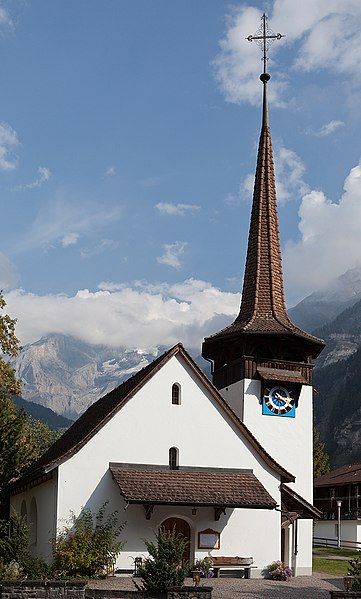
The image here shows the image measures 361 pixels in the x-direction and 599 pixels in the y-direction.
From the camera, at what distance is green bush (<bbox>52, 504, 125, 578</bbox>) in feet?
87.8

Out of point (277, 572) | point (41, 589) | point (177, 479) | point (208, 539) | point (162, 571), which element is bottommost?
point (277, 572)

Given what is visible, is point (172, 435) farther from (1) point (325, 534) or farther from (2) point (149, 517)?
(1) point (325, 534)

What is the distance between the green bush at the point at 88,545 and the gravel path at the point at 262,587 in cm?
66

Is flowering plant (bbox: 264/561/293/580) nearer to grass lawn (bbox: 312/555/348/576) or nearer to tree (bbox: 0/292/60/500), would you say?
grass lawn (bbox: 312/555/348/576)

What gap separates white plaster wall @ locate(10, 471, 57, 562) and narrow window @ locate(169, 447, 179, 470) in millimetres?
3929

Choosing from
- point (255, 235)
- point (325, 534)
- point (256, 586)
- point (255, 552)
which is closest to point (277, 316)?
point (255, 235)

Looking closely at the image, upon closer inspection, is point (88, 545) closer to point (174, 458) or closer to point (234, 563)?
point (174, 458)

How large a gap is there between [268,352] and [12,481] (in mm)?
11413

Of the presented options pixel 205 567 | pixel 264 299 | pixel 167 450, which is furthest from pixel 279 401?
pixel 205 567

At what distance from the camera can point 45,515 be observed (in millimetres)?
30109

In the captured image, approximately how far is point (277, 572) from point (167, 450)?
5.33m

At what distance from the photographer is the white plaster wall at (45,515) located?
1126 inches

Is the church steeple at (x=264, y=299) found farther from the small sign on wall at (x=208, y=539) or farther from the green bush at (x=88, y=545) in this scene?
the green bush at (x=88, y=545)

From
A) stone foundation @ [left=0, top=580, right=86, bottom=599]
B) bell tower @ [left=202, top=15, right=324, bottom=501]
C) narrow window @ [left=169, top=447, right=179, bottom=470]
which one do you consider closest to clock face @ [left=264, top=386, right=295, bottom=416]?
bell tower @ [left=202, top=15, right=324, bottom=501]
